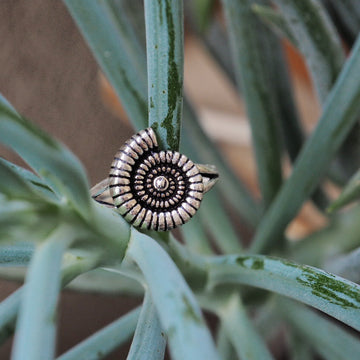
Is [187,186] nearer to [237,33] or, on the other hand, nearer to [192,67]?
[237,33]

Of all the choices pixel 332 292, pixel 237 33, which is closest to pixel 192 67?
pixel 237 33

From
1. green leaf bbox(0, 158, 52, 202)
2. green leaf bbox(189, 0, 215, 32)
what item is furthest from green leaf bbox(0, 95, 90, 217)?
green leaf bbox(189, 0, 215, 32)

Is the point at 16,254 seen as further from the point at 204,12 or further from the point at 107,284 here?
the point at 204,12

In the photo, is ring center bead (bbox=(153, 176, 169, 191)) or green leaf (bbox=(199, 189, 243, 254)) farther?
green leaf (bbox=(199, 189, 243, 254))

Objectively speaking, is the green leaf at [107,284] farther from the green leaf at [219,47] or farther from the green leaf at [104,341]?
the green leaf at [219,47]

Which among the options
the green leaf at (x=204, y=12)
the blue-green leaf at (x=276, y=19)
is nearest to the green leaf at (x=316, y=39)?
the blue-green leaf at (x=276, y=19)

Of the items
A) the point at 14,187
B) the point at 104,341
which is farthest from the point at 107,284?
the point at 14,187

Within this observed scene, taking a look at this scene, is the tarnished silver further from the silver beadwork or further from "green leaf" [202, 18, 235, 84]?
"green leaf" [202, 18, 235, 84]
